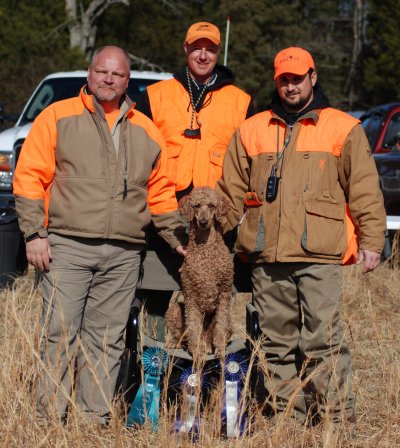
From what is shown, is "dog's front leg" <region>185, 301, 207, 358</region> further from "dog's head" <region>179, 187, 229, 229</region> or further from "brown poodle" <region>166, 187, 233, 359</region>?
"dog's head" <region>179, 187, 229, 229</region>

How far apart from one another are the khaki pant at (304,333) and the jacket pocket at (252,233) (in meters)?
0.14

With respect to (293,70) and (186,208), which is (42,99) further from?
(293,70)

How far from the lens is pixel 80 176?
465 centimetres

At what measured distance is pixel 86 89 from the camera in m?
4.83

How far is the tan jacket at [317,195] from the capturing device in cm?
478

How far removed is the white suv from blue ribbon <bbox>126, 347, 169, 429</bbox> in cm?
451

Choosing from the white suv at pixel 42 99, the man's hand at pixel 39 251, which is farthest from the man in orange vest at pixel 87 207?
the white suv at pixel 42 99

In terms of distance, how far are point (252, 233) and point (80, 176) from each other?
98 centimetres

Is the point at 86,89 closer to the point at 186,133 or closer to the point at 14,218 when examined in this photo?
the point at 186,133

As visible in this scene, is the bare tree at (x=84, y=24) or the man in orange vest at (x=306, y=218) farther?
the bare tree at (x=84, y=24)

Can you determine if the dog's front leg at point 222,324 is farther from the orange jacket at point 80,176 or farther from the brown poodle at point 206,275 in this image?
the orange jacket at point 80,176

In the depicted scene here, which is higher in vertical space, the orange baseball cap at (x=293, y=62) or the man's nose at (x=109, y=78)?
the orange baseball cap at (x=293, y=62)

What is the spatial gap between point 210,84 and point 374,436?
86.2 inches

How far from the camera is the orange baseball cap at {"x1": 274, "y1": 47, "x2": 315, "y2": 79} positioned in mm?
4820
